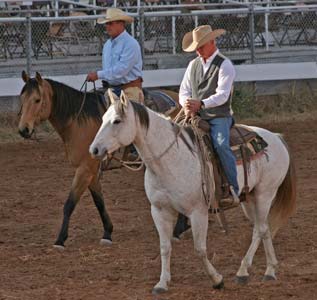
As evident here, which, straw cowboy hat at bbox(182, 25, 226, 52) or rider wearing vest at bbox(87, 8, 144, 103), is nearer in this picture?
straw cowboy hat at bbox(182, 25, 226, 52)

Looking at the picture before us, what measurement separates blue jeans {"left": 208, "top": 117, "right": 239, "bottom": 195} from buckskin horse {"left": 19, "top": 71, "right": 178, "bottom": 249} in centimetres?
244

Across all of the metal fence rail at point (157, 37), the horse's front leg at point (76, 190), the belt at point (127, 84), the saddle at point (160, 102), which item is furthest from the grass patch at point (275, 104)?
the horse's front leg at point (76, 190)

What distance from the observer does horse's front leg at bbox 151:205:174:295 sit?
8305mm

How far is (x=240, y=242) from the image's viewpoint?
414 inches

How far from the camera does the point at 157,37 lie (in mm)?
20031

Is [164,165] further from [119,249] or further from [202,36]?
[119,249]

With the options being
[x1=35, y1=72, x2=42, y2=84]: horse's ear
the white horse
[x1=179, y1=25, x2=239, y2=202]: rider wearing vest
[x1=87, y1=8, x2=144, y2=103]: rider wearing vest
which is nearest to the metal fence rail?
[x1=87, y1=8, x2=144, y2=103]: rider wearing vest

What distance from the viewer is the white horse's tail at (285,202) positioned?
9258mm

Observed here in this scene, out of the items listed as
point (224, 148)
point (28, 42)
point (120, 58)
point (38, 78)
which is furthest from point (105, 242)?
point (28, 42)

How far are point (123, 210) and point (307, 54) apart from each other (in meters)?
9.96

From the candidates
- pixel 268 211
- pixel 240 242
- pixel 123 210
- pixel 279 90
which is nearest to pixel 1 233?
pixel 123 210

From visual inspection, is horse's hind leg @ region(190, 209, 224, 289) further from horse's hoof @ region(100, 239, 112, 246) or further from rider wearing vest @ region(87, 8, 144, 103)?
rider wearing vest @ region(87, 8, 144, 103)

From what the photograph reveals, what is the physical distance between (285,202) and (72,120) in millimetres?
2821

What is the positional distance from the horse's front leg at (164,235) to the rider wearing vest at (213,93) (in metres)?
0.65
